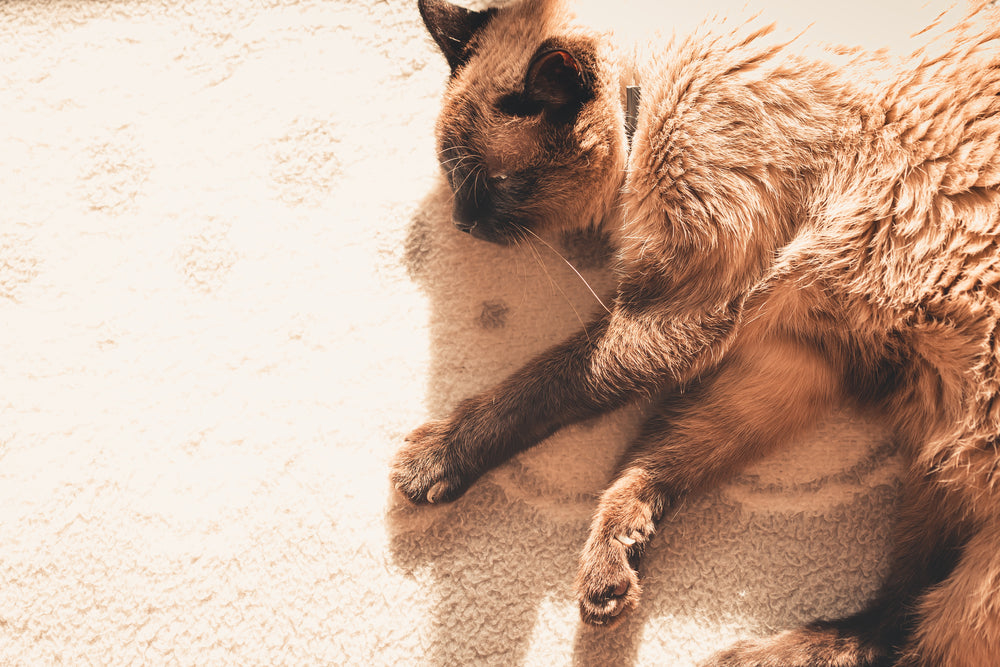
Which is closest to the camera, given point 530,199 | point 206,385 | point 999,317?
point 999,317

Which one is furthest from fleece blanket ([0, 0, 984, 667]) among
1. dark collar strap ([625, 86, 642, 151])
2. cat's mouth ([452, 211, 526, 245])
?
dark collar strap ([625, 86, 642, 151])

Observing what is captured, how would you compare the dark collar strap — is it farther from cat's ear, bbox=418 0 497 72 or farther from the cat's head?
cat's ear, bbox=418 0 497 72

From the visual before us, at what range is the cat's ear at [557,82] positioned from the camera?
94cm

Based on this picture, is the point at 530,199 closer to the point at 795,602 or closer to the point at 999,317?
the point at 999,317

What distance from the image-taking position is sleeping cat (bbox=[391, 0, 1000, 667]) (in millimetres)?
909

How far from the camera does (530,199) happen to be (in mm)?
1062

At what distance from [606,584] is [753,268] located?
0.56 meters

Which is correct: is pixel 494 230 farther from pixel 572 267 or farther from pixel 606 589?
pixel 606 589

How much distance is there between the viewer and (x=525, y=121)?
1.01 meters

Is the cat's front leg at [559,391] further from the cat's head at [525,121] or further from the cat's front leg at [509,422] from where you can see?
the cat's head at [525,121]

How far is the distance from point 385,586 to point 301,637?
0.55ft

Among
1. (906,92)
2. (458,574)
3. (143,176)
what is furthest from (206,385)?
(906,92)

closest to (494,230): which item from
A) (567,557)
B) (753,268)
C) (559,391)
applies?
(559,391)

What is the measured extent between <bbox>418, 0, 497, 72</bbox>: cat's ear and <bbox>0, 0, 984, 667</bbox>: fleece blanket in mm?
164
